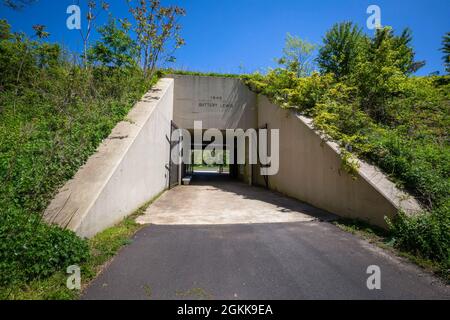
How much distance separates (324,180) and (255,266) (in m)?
3.76

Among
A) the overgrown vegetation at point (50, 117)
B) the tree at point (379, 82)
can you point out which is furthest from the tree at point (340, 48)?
the overgrown vegetation at point (50, 117)

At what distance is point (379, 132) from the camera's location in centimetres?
581

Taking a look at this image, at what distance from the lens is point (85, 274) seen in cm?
273

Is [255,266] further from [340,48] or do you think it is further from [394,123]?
[340,48]

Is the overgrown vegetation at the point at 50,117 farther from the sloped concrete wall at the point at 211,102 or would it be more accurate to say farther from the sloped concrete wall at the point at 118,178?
the sloped concrete wall at the point at 211,102

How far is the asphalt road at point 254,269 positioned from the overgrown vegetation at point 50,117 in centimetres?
80

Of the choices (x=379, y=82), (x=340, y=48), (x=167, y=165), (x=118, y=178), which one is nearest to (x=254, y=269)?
(x=118, y=178)

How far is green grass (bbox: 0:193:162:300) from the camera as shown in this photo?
229cm

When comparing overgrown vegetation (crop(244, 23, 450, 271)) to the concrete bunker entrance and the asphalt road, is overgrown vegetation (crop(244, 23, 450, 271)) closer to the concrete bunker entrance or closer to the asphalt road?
the asphalt road

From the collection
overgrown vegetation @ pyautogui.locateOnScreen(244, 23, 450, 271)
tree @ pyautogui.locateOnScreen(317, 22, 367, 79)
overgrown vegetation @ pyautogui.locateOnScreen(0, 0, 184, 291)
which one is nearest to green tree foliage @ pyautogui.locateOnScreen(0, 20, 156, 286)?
overgrown vegetation @ pyautogui.locateOnScreen(0, 0, 184, 291)

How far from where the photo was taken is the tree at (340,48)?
38.4 ft

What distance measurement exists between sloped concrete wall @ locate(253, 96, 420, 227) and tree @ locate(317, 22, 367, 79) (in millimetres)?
5025
